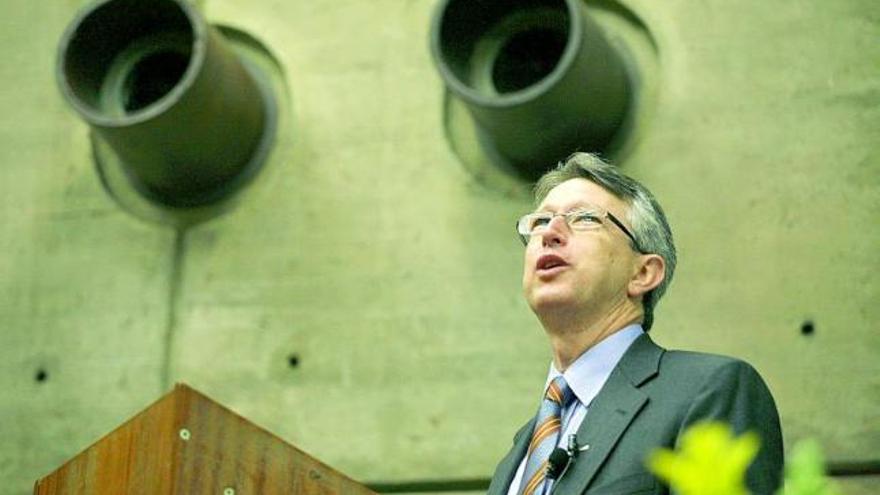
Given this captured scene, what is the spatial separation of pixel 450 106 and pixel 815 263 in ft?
4.00

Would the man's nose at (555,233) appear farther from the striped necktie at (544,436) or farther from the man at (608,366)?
the striped necktie at (544,436)

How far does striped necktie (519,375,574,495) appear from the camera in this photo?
2131 mm

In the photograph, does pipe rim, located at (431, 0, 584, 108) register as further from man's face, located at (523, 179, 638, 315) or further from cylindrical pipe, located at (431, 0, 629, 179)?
man's face, located at (523, 179, 638, 315)

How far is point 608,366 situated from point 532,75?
2.46 meters

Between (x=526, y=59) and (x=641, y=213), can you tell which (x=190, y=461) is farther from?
(x=526, y=59)

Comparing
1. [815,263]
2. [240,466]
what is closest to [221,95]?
[815,263]

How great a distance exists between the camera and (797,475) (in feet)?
2.26

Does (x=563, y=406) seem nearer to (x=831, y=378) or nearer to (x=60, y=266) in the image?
(x=831, y=378)

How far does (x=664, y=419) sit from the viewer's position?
2.05m

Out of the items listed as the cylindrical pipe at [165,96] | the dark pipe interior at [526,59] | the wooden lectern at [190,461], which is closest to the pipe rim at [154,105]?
the cylindrical pipe at [165,96]

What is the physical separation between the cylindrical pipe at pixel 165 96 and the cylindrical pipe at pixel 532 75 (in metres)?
0.69

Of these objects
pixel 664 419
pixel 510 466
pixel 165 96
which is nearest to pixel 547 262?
pixel 510 466

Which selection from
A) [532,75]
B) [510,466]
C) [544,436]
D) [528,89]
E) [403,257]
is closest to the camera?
[544,436]

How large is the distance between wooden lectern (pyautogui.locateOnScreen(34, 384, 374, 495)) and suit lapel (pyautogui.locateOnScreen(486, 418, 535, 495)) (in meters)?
0.36
